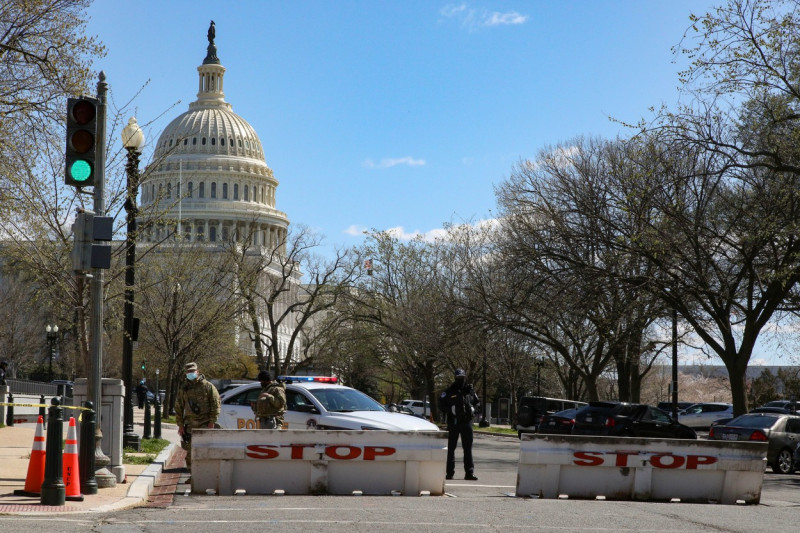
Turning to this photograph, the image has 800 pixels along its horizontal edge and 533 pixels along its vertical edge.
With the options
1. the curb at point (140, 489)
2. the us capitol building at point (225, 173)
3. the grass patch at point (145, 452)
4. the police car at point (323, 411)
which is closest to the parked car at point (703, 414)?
the grass patch at point (145, 452)

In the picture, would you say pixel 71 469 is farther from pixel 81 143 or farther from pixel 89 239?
pixel 81 143

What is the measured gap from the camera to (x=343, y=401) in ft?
56.5

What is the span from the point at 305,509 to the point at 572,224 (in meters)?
23.5

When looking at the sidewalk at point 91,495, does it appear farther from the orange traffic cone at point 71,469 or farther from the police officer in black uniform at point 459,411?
the police officer in black uniform at point 459,411

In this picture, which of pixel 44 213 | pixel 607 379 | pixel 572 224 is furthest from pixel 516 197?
pixel 607 379

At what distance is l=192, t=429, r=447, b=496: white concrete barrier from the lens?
1270 centimetres

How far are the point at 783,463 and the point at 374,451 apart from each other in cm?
1400

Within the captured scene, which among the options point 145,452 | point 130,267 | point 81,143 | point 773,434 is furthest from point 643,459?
point 773,434

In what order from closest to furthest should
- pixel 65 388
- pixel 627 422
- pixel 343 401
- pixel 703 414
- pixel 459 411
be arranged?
1. pixel 459 411
2. pixel 343 401
3. pixel 627 422
4. pixel 65 388
5. pixel 703 414

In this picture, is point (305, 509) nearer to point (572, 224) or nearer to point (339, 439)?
point (339, 439)

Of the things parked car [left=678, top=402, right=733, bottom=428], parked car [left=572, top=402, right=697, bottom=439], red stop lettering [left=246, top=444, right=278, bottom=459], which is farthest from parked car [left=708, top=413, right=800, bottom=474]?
parked car [left=678, top=402, right=733, bottom=428]

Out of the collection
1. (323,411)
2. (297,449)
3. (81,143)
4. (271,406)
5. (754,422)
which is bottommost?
(754,422)

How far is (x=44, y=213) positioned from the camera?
19.1 m

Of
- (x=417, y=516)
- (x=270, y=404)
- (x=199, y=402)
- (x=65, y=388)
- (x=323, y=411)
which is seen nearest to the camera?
(x=417, y=516)
